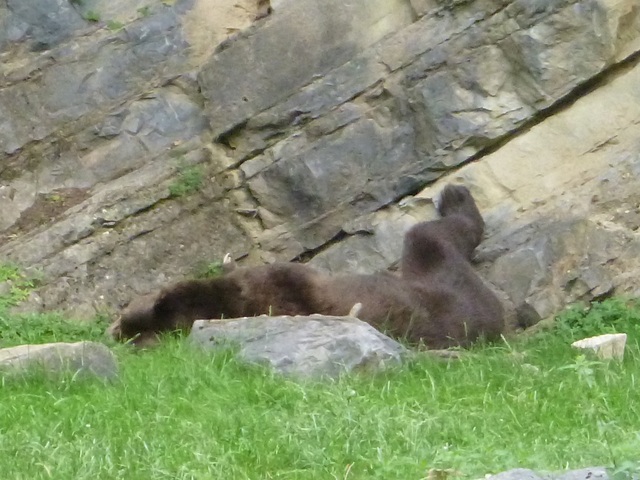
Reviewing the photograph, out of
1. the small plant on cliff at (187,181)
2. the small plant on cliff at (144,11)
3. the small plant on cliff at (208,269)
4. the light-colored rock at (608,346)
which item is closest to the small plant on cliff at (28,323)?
the small plant on cliff at (208,269)

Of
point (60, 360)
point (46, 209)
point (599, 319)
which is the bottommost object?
point (599, 319)

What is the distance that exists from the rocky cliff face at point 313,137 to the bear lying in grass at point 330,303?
559 mm

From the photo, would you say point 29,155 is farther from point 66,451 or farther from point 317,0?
point 66,451

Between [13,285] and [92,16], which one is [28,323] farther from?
[92,16]

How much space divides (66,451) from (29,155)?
6080mm

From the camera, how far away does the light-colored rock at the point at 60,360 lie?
6398 millimetres

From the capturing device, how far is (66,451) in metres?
4.98

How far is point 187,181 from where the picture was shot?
33.6ft

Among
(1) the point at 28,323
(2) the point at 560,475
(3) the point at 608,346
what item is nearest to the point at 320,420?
(2) the point at 560,475

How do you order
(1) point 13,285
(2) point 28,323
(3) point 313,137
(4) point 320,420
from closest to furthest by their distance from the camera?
(4) point 320,420, (2) point 28,323, (1) point 13,285, (3) point 313,137

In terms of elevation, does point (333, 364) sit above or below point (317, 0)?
below

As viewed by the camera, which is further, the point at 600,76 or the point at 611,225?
the point at 600,76

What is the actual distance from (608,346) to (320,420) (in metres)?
2.40

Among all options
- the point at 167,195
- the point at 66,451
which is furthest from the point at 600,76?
the point at 66,451
